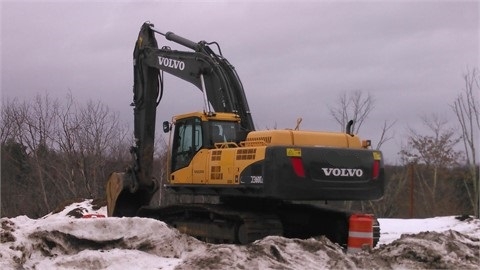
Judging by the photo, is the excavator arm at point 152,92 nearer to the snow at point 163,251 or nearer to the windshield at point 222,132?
the windshield at point 222,132

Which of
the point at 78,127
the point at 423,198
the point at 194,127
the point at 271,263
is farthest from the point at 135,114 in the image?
the point at 423,198

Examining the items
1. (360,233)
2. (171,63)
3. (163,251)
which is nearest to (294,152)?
(360,233)

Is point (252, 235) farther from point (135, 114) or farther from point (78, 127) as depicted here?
point (78, 127)

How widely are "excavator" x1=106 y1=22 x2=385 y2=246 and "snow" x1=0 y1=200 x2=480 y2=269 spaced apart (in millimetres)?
1493

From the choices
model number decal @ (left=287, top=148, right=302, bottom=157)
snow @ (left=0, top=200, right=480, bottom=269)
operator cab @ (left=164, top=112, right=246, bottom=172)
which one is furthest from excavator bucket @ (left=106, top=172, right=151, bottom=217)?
snow @ (left=0, top=200, right=480, bottom=269)

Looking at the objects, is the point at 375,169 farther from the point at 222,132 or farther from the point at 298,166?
the point at 222,132

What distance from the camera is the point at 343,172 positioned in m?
11.4

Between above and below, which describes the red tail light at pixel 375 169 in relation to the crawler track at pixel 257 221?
above

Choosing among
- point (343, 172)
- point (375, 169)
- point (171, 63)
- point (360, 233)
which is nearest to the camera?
point (360, 233)

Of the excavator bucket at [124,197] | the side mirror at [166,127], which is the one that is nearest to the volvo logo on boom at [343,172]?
the side mirror at [166,127]

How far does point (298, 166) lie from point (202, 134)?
2428 millimetres

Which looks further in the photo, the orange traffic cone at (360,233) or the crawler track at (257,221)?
the crawler track at (257,221)

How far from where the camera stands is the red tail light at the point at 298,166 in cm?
1097

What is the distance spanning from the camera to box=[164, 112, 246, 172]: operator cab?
12.5 meters
